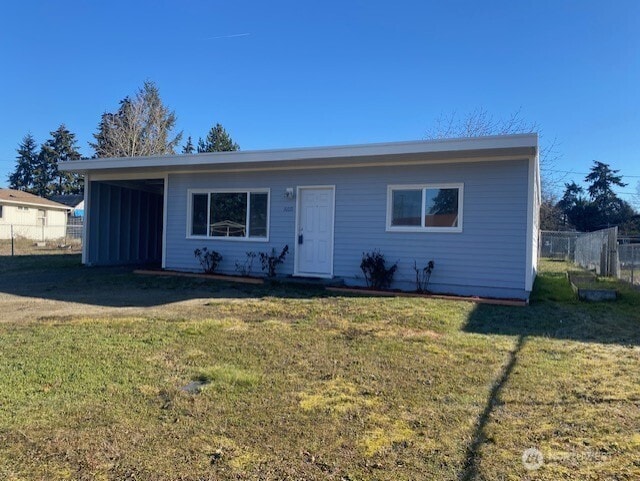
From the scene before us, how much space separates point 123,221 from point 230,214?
506 cm

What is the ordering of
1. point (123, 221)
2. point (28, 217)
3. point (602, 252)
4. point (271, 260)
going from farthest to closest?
point (28, 217) < point (123, 221) < point (602, 252) < point (271, 260)

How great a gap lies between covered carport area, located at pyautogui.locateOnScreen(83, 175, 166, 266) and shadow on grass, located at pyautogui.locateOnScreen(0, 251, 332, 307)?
1653 millimetres

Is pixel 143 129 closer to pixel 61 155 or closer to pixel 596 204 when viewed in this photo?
pixel 61 155

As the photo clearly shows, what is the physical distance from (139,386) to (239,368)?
866 mm

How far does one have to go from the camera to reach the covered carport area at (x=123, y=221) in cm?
1289

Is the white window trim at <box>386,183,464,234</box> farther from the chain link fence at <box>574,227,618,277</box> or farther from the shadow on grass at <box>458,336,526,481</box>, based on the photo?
the chain link fence at <box>574,227,618,277</box>

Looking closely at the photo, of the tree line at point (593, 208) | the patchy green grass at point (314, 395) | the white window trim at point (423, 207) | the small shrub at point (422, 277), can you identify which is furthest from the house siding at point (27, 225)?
the tree line at point (593, 208)

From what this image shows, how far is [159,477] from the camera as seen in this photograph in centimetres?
234

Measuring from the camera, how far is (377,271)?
9.32m

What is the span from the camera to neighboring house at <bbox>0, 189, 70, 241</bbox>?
92.9 feet

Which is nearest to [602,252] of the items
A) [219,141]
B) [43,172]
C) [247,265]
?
[247,265]

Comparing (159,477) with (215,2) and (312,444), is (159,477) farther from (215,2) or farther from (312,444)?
(215,2)

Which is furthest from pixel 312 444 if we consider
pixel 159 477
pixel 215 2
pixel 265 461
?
pixel 215 2

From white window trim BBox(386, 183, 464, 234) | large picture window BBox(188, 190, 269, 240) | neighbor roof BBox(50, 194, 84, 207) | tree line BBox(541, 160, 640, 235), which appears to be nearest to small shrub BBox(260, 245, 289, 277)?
large picture window BBox(188, 190, 269, 240)
